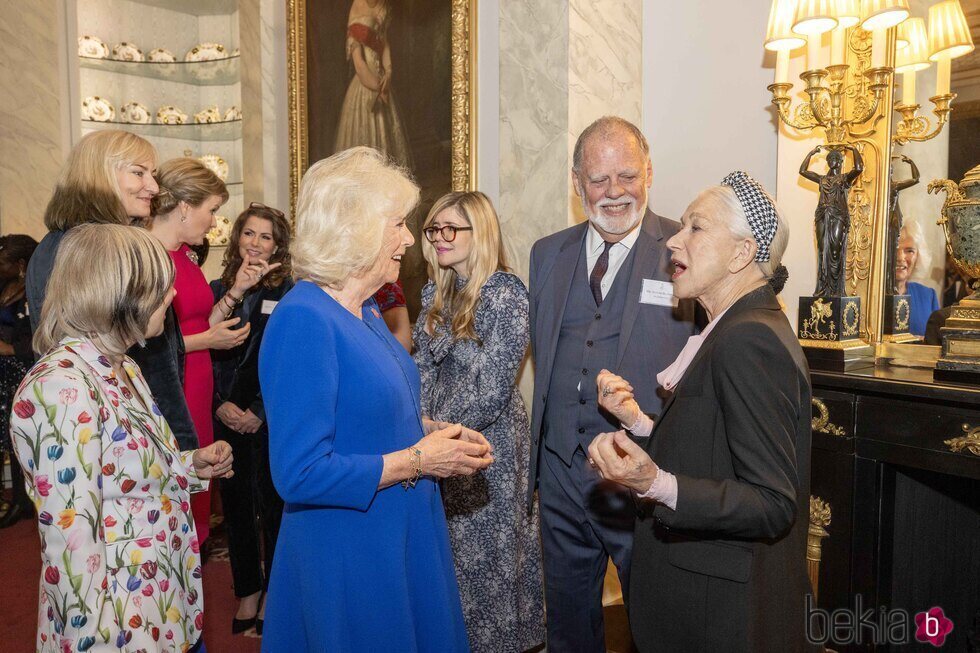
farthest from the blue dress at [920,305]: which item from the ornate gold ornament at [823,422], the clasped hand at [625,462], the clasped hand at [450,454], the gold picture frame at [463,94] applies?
the gold picture frame at [463,94]

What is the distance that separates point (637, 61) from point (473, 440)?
8.67 feet

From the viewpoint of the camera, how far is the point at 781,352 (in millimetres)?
1588

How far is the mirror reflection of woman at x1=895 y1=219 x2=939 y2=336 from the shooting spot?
297 centimetres

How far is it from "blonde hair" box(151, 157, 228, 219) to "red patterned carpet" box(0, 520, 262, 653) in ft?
6.67

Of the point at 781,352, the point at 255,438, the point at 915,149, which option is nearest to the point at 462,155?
the point at 255,438

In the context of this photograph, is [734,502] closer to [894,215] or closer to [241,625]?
[894,215]

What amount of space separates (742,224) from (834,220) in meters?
1.39

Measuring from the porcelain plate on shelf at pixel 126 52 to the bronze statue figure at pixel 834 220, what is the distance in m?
6.64

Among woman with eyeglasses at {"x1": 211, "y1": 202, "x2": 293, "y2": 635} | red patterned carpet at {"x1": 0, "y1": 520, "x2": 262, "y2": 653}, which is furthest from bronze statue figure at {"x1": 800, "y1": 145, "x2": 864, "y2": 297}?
red patterned carpet at {"x1": 0, "y1": 520, "x2": 262, "y2": 653}

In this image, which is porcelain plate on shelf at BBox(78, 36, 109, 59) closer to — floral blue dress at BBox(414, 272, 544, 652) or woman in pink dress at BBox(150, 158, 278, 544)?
woman in pink dress at BBox(150, 158, 278, 544)

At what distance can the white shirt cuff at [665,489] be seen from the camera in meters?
1.59


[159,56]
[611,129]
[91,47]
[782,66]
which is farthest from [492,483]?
[91,47]

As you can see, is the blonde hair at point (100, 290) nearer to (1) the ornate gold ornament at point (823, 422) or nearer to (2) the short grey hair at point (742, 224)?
(2) the short grey hair at point (742, 224)

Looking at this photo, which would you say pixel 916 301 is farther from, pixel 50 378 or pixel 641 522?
pixel 50 378
